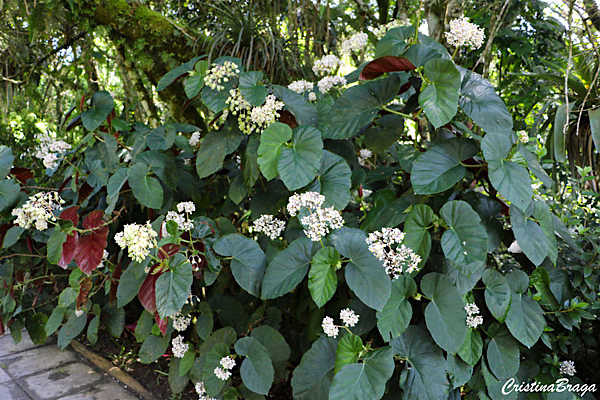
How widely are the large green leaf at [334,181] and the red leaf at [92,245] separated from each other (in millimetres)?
759

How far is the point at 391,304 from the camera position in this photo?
122 cm

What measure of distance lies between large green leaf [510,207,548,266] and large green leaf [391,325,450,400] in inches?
14.5

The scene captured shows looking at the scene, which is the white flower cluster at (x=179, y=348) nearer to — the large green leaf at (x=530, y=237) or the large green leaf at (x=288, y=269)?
the large green leaf at (x=288, y=269)

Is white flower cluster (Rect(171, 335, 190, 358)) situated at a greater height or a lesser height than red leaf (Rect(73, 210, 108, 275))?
lesser

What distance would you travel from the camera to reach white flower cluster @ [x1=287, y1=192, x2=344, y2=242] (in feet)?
3.89

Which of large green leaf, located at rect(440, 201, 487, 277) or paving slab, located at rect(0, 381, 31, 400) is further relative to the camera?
paving slab, located at rect(0, 381, 31, 400)

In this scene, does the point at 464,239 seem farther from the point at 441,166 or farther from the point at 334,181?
the point at 334,181

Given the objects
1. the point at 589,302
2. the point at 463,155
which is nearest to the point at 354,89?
the point at 463,155

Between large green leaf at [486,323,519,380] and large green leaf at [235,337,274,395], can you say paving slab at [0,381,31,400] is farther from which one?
large green leaf at [486,323,519,380]

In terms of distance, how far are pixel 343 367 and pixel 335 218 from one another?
A: 38cm

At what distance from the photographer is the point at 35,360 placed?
2.29 metres

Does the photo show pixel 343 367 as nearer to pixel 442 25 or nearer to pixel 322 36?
pixel 442 25

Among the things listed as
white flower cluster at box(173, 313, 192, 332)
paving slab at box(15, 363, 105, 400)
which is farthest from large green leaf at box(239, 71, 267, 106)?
paving slab at box(15, 363, 105, 400)

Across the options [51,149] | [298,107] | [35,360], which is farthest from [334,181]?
[35,360]
